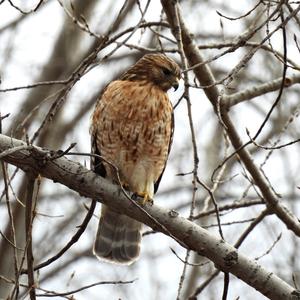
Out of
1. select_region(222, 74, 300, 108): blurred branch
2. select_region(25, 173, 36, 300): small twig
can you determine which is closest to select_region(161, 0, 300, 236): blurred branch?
select_region(222, 74, 300, 108): blurred branch

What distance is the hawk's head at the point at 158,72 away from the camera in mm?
5250

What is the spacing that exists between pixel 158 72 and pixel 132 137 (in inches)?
24.9

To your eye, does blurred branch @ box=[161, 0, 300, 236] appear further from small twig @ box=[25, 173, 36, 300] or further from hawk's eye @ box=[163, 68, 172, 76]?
small twig @ box=[25, 173, 36, 300]

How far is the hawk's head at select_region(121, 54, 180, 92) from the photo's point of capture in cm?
525

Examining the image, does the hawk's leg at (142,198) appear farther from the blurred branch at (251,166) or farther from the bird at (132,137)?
the blurred branch at (251,166)

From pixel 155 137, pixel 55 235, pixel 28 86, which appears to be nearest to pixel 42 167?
pixel 28 86

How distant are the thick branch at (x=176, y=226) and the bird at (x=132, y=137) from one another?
0.90 metres

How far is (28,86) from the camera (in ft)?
12.9

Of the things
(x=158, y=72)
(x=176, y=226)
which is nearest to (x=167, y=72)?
(x=158, y=72)

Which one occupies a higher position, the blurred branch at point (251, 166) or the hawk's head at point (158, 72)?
the hawk's head at point (158, 72)

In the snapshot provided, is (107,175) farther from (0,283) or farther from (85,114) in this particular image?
(85,114)

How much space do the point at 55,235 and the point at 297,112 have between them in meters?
5.45

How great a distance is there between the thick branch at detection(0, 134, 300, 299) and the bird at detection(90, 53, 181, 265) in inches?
35.5

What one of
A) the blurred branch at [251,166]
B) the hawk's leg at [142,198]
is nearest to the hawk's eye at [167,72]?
the blurred branch at [251,166]
